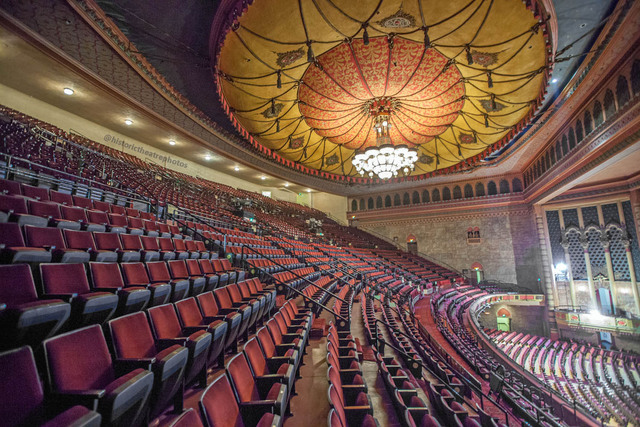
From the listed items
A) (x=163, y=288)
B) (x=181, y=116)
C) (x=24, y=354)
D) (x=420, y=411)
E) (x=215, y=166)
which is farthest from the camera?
(x=215, y=166)

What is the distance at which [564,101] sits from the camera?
15.5 ft

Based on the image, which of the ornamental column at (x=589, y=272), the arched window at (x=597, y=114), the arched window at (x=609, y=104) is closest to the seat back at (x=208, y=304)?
the arched window at (x=609, y=104)

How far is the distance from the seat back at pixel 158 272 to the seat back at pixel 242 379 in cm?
87

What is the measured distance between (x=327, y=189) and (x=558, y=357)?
7745 mm

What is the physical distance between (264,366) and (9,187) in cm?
229

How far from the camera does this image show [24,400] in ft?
1.82

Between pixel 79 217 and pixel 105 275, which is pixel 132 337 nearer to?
pixel 105 275

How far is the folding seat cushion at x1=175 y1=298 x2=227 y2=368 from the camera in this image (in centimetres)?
125

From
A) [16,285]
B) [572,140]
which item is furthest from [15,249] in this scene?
[572,140]

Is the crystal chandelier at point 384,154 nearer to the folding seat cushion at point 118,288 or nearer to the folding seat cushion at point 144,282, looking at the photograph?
the folding seat cushion at point 144,282

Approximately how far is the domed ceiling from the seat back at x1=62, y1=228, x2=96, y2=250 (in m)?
2.77

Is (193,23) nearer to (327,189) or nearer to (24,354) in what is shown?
(24,354)

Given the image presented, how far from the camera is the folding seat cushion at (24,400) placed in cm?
51

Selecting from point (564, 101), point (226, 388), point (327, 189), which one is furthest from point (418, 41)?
point (327, 189)
